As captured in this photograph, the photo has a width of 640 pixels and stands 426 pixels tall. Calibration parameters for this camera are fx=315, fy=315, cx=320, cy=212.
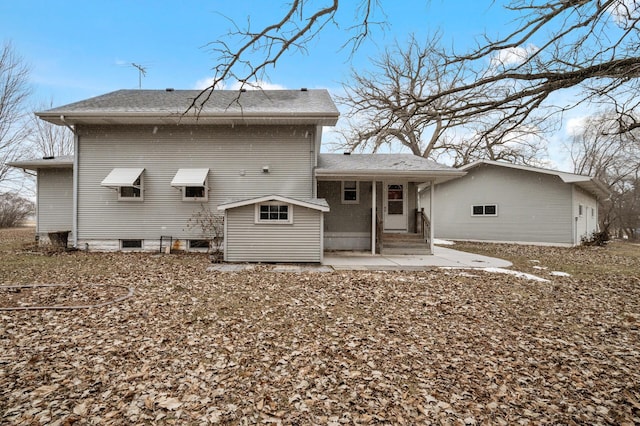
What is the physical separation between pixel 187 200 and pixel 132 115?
303 cm

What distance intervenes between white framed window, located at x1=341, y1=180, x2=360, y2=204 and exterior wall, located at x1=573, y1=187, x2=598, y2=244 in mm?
10961

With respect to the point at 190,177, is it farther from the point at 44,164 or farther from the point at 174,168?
the point at 44,164

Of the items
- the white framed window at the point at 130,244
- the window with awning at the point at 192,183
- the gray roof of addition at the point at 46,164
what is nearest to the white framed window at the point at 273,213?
the window with awning at the point at 192,183

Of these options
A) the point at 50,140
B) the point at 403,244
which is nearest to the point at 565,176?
the point at 403,244

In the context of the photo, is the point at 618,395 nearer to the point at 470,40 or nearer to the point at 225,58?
the point at 470,40

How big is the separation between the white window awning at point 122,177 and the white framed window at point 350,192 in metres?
6.84

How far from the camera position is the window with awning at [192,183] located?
383 inches

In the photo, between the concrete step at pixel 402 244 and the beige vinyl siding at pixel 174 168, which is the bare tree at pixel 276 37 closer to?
the beige vinyl siding at pixel 174 168

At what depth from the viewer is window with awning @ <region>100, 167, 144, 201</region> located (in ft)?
32.1

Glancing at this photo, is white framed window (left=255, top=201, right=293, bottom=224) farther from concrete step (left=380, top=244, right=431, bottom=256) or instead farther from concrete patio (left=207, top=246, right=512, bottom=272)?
concrete step (left=380, top=244, right=431, bottom=256)

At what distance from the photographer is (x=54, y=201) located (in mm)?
11633

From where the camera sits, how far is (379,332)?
4.05 meters

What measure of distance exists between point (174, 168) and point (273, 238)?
4.60 meters

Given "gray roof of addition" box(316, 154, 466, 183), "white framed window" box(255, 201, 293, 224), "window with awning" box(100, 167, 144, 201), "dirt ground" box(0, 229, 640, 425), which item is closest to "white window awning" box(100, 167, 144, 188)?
"window with awning" box(100, 167, 144, 201)
